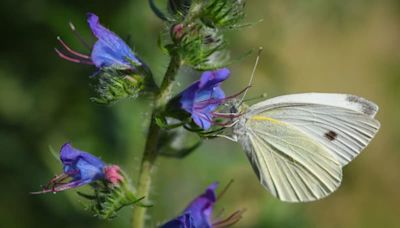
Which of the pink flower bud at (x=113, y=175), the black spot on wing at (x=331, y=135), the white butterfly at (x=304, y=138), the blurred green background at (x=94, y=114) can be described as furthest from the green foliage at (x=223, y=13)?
the blurred green background at (x=94, y=114)

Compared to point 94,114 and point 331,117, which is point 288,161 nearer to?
point 331,117

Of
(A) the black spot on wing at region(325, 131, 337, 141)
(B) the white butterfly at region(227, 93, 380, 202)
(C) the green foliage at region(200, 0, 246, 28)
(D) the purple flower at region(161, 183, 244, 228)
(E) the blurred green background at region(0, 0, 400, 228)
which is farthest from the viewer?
(E) the blurred green background at region(0, 0, 400, 228)

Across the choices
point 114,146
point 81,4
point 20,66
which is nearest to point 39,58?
point 20,66

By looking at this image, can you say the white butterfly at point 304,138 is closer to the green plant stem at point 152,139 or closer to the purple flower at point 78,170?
the green plant stem at point 152,139

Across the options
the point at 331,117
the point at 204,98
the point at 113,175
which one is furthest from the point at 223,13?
the point at 331,117

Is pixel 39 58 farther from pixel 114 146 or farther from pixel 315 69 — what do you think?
pixel 315 69

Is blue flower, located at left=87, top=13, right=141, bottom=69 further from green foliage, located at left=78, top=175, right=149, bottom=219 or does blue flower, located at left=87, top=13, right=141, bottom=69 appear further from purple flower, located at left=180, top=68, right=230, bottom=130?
green foliage, located at left=78, top=175, right=149, bottom=219

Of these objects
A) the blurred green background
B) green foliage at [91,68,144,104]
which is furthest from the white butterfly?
the blurred green background
